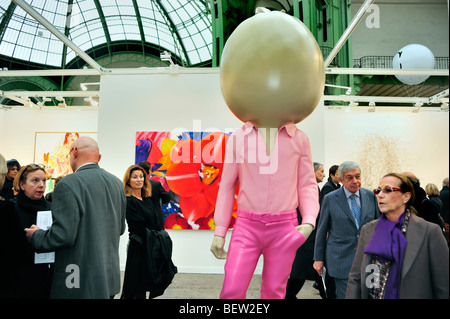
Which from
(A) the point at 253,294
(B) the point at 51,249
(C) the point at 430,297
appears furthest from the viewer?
(A) the point at 253,294

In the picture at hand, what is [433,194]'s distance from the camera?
484 cm

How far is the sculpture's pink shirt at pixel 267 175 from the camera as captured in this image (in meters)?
1.88

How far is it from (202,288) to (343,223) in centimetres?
281

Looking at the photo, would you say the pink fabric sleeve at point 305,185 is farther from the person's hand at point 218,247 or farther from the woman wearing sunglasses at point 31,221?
the woman wearing sunglasses at point 31,221

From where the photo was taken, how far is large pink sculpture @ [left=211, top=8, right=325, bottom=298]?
1.66 metres

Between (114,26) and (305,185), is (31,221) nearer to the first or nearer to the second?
(305,185)

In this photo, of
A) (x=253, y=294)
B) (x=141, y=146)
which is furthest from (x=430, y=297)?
(x=141, y=146)

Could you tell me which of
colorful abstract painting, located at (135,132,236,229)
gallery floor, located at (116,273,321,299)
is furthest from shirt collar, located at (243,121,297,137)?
colorful abstract painting, located at (135,132,236,229)

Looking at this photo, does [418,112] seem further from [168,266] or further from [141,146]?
[168,266]

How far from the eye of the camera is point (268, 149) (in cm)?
191

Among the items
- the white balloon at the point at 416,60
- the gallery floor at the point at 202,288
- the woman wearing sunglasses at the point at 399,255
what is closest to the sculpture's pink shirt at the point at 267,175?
the woman wearing sunglasses at the point at 399,255

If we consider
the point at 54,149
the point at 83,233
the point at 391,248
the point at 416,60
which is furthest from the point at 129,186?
the point at 54,149

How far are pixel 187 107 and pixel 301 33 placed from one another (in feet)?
15.1

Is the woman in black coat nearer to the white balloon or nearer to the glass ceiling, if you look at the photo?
the white balloon
